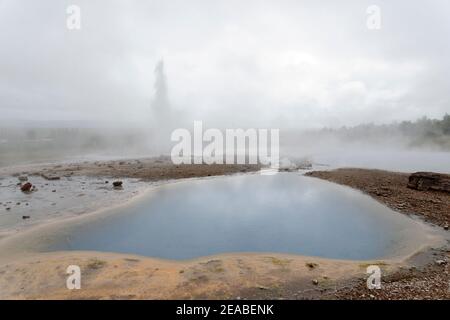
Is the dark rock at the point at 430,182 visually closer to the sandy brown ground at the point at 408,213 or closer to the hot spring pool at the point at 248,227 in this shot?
the sandy brown ground at the point at 408,213

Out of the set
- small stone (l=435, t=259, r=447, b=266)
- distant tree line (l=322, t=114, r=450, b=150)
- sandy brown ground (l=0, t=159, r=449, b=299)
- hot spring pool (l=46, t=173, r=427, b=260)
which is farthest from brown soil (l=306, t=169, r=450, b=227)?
distant tree line (l=322, t=114, r=450, b=150)

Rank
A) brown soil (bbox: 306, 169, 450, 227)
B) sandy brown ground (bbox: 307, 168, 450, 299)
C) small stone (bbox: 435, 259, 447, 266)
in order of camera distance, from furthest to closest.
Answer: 1. brown soil (bbox: 306, 169, 450, 227)
2. small stone (bbox: 435, 259, 447, 266)
3. sandy brown ground (bbox: 307, 168, 450, 299)

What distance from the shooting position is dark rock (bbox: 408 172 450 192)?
16766 millimetres

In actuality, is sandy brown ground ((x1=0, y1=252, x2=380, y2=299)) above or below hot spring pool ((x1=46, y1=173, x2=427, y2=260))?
above

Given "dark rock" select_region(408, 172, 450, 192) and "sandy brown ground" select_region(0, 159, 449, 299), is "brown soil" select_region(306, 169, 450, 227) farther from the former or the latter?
"sandy brown ground" select_region(0, 159, 449, 299)

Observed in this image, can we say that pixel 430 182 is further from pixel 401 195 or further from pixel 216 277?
pixel 216 277

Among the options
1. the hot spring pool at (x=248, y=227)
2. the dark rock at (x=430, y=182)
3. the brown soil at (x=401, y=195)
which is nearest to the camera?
the hot spring pool at (x=248, y=227)

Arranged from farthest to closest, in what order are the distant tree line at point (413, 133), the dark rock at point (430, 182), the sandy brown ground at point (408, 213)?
the distant tree line at point (413, 133)
the dark rock at point (430, 182)
the sandy brown ground at point (408, 213)

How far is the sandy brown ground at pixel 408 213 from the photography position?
6207 mm

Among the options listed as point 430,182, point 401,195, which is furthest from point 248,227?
point 430,182

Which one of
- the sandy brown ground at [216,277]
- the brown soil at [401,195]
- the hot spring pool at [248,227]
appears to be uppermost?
the brown soil at [401,195]

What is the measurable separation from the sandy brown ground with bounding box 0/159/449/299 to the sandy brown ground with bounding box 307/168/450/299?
0.02 metres

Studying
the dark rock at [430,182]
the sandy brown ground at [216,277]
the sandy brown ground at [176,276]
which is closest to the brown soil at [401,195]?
the dark rock at [430,182]

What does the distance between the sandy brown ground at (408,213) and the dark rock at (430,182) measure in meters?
0.49
